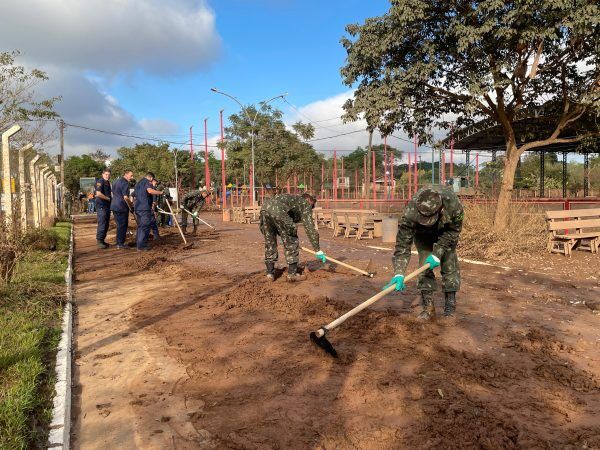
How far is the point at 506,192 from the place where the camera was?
10906mm

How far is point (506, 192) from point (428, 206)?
25.3 feet

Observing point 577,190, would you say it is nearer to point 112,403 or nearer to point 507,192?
point 507,192

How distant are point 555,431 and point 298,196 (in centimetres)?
466

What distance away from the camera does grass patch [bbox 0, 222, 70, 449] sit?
2.62 metres

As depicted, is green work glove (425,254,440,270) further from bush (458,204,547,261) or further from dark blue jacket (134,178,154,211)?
dark blue jacket (134,178,154,211)

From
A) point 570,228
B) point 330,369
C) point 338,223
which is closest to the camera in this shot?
point 330,369

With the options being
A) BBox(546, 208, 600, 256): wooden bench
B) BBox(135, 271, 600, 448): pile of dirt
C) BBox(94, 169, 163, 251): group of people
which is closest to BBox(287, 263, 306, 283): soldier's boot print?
BBox(135, 271, 600, 448): pile of dirt

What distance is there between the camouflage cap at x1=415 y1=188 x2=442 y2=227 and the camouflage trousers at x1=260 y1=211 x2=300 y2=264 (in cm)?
259

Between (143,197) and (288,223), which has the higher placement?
(143,197)

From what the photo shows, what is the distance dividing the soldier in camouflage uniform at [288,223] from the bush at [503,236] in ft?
14.8

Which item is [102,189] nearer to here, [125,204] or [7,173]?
[125,204]

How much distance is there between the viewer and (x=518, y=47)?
33.7 feet

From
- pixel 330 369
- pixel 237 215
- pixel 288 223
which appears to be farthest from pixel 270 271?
pixel 237 215

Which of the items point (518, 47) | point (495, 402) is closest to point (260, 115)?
point (518, 47)
